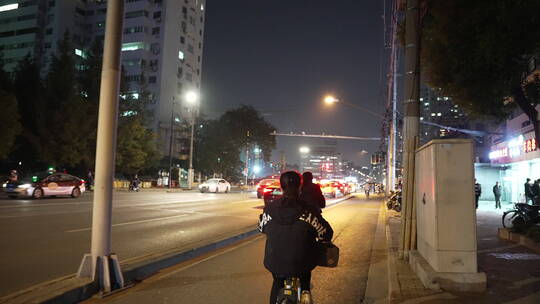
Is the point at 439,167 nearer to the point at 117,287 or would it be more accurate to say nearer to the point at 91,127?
the point at 117,287

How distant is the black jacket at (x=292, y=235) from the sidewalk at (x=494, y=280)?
238cm

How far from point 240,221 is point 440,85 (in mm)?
8387

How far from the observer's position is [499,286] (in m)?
6.00

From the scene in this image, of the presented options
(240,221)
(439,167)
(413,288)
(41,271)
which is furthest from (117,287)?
(240,221)

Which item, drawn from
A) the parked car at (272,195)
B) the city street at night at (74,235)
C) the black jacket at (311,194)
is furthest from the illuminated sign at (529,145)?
the black jacket at (311,194)

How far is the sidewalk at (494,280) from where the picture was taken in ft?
17.6

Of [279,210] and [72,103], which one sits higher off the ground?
[72,103]

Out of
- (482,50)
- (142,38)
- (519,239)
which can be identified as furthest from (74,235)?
(142,38)

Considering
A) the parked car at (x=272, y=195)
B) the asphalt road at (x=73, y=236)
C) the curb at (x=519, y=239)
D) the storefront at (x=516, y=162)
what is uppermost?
the storefront at (x=516, y=162)

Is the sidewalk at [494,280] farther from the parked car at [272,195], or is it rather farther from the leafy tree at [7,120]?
the leafy tree at [7,120]

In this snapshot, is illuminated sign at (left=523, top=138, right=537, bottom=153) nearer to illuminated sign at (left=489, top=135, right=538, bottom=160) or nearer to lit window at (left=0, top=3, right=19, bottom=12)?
illuminated sign at (left=489, top=135, right=538, bottom=160)

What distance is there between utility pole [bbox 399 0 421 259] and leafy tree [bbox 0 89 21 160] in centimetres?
2988

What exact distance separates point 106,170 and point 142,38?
7579 cm

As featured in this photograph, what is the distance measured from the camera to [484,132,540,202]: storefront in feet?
72.7
